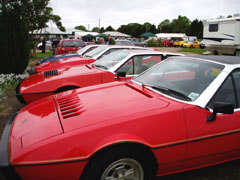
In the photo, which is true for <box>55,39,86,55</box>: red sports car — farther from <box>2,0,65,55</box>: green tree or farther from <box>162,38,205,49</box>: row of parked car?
<box>162,38,205,49</box>: row of parked car

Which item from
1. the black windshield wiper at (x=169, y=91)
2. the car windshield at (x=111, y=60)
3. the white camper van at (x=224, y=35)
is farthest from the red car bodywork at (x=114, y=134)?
the white camper van at (x=224, y=35)

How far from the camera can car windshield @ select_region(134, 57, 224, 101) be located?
8.34 feet

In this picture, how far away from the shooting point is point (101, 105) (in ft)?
7.98

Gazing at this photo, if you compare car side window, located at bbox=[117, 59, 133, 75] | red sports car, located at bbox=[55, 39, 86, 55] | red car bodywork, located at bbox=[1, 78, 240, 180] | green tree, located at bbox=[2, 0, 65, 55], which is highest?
green tree, located at bbox=[2, 0, 65, 55]

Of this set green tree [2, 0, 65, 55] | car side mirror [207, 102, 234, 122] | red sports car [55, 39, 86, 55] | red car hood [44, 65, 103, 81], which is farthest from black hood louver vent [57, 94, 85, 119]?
green tree [2, 0, 65, 55]

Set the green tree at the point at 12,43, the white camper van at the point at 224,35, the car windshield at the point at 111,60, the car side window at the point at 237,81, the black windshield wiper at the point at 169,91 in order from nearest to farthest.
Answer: the black windshield wiper at the point at 169,91
the car side window at the point at 237,81
the car windshield at the point at 111,60
the green tree at the point at 12,43
the white camper van at the point at 224,35

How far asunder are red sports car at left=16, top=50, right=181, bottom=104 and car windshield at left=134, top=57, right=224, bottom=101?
104 centimetres

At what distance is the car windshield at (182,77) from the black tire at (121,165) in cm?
84

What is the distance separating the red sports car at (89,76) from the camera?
4277 mm

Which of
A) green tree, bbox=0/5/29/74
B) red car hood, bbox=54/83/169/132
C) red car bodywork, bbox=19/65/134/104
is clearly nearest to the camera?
red car hood, bbox=54/83/169/132

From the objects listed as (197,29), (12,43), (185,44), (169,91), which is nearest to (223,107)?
(169,91)

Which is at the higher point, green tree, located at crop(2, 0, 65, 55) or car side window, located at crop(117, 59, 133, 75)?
green tree, located at crop(2, 0, 65, 55)

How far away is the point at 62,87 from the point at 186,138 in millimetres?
2902

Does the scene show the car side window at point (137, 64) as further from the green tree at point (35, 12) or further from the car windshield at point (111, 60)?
the green tree at point (35, 12)
